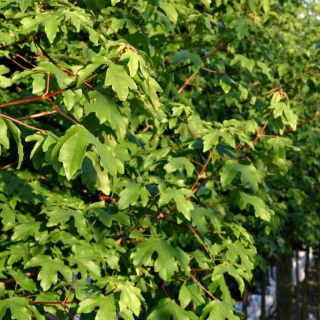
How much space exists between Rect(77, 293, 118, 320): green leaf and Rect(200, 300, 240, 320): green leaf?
2.20ft

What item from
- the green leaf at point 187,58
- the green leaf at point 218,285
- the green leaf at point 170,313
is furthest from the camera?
the green leaf at point 187,58

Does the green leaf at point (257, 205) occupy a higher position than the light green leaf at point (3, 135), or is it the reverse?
the light green leaf at point (3, 135)

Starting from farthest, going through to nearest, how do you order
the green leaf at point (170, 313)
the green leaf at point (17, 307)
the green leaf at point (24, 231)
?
the green leaf at point (24, 231) < the green leaf at point (170, 313) < the green leaf at point (17, 307)

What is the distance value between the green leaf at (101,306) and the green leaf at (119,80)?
969 millimetres

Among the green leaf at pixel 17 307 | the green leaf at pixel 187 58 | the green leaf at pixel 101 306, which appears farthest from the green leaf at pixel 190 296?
the green leaf at pixel 187 58

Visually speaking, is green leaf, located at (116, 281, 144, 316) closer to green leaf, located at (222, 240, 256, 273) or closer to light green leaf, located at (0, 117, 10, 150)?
light green leaf, located at (0, 117, 10, 150)

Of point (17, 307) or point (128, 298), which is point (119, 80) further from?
point (17, 307)

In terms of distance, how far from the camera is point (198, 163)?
4.07 metres

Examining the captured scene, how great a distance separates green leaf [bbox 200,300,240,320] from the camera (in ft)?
11.1

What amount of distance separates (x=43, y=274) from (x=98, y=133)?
82 centimetres

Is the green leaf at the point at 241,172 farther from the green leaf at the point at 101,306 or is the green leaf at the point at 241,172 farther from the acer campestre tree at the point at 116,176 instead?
the green leaf at the point at 101,306

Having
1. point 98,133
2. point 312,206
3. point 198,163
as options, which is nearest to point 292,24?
point 312,206

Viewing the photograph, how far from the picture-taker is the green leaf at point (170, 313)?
3459 millimetres

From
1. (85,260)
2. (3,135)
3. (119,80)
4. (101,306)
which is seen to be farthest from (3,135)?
(85,260)
